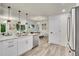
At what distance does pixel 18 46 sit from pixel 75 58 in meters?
2.74

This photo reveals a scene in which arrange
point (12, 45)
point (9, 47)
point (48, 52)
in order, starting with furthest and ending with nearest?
point (48, 52)
point (12, 45)
point (9, 47)

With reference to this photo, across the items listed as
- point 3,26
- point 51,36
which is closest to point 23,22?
point 3,26

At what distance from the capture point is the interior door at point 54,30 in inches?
247

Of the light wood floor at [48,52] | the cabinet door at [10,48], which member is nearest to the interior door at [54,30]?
the light wood floor at [48,52]

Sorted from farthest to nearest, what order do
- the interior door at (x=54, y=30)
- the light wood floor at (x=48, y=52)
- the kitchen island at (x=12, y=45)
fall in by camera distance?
1. the interior door at (x=54, y=30)
2. the light wood floor at (x=48, y=52)
3. the kitchen island at (x=12, y=45)

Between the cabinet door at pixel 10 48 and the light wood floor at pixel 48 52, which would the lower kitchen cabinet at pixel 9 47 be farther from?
the light wood floor at pixel 48 52

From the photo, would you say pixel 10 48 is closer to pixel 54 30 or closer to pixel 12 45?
pixel 12 45

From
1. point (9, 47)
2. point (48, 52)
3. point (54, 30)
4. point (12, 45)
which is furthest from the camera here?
point (54, 30)

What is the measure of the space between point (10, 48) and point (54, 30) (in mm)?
4056

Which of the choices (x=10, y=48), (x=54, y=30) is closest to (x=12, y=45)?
(x=10, y=48)

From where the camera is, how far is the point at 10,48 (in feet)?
9.96

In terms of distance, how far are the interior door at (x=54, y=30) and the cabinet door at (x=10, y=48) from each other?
3405 mm

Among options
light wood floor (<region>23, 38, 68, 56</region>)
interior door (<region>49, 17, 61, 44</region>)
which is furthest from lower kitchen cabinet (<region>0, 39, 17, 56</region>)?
interior door (<region>49, 17, 61, 44</region>)

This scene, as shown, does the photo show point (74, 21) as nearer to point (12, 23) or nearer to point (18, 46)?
point (18, 46)
